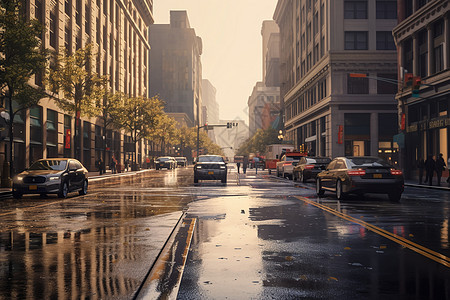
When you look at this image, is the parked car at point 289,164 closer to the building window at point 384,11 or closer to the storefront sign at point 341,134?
the storefront sign at point 341,134

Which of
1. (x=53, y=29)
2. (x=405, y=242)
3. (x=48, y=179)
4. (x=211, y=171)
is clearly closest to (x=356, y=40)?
(x=211, y=171)

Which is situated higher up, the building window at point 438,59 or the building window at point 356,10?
the building window at point 356,10

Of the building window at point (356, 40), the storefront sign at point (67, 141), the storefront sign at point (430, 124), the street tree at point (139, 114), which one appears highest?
Answer: the building window at point (356, 40)

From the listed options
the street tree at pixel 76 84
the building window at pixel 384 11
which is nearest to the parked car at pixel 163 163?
the street tree at pixel 76 84

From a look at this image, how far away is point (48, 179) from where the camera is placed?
18.9 metres

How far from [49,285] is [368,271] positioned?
4.18 metres

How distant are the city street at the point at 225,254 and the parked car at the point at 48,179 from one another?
177 inches

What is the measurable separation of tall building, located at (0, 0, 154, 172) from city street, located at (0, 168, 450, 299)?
22534 millimetres

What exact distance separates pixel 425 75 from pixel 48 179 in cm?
2931

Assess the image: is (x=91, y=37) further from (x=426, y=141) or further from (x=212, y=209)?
(x=212, y=209)

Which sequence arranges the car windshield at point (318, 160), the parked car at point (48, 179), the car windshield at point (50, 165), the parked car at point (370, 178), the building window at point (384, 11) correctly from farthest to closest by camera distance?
the building window at point (384, 11) < the car windshield at point (318, 160) < the car windshield at point (50, 165) < the parked car at point (48, 179) < the parked car at point (370, 178)

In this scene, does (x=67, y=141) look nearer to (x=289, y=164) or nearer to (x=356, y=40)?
(x=289, y=164)

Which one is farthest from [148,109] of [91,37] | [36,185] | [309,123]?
[36,185]

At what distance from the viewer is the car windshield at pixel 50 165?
19980mm
